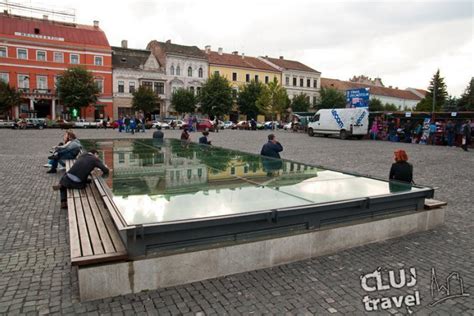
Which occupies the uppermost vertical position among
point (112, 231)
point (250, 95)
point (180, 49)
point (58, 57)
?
point (180, 49)

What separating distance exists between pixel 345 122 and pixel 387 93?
71.3 metres

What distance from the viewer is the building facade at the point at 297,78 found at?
7706 centimetres

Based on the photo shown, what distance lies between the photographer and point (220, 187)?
6.62 metres

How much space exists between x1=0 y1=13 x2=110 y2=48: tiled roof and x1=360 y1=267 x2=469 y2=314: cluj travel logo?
5916 centimetres

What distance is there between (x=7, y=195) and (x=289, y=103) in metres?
62.0

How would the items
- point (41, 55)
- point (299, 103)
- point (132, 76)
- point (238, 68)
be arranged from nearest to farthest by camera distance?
1. point (41, 55)
2. point (132, 76)
3. point (238, 68)
4. point (299, 103)

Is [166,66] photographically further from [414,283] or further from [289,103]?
[414,283]

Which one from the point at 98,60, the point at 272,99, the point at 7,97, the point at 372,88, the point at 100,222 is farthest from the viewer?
the point at 372,88

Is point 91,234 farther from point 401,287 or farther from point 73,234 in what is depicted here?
point 401,287

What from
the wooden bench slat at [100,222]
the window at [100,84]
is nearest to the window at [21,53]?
the window at [100,84]

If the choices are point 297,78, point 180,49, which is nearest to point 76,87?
point 180,49

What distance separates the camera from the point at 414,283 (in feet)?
14.9

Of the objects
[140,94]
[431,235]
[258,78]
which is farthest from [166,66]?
[431,235]

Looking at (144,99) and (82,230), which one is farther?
(144,99)
